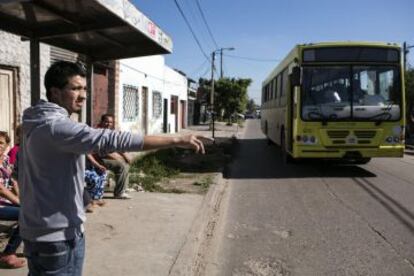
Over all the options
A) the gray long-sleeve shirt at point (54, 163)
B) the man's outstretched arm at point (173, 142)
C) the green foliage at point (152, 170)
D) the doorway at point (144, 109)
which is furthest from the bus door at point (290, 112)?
the doorway at point (144, 109)

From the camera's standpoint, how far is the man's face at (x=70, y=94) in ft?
9.34

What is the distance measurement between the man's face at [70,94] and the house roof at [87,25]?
213 cm

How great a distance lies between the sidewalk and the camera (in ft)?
17.3

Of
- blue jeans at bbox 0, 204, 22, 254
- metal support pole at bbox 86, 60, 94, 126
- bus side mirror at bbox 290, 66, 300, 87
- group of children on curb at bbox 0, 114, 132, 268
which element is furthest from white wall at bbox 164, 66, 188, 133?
blue jeans at bbox 0, 204, 22, 254

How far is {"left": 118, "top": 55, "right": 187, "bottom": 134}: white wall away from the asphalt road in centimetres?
799

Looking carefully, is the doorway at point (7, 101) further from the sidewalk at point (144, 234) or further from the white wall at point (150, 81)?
the white wall at point (150, 81)

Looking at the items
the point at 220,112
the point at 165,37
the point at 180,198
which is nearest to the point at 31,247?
the point at 165,37

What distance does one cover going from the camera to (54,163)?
8.92 ft

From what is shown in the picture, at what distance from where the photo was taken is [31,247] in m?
2.75

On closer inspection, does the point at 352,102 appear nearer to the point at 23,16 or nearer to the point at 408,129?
the point at 23,16

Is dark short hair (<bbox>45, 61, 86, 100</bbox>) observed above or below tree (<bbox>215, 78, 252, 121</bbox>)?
below

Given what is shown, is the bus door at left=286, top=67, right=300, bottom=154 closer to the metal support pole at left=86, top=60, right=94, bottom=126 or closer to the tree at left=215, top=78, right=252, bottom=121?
the metal support pole at left=86, top=60, right=94, bottom=126

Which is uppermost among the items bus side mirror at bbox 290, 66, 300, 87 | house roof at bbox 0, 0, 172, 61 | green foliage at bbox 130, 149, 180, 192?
house roof at bbox 0, 0, 172, 61

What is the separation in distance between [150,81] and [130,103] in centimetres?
424
